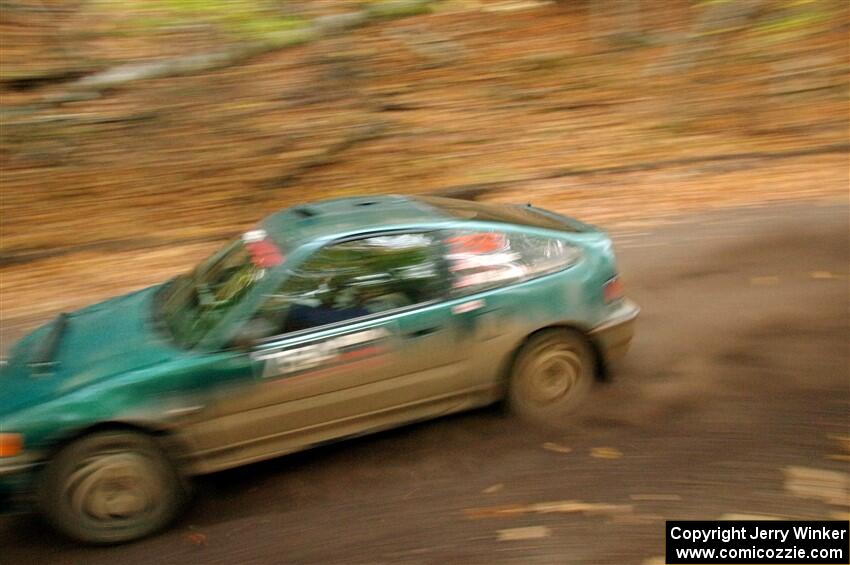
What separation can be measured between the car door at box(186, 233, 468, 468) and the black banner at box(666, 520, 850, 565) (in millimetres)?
1528

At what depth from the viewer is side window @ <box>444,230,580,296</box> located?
4941 millimetres

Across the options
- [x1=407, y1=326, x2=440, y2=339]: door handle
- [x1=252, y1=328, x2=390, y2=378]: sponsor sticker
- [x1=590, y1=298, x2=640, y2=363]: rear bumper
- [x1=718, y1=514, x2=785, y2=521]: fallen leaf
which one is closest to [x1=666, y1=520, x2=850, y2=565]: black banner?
[x1=718, y1=514, x2=785, y2=521]: fallen leaf

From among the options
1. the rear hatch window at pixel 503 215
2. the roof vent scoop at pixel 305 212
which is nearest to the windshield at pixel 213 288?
the roof vent scoop at pixel 305 212

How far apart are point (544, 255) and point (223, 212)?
558cm

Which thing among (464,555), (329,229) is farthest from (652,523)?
(329,229)

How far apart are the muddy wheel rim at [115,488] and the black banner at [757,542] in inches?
99.0

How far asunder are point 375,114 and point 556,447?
25.2 ft

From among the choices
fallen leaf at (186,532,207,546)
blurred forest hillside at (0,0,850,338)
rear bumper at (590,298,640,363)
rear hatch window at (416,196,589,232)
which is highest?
blurred forest hillside at (0,0,850,338)

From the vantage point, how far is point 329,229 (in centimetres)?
485

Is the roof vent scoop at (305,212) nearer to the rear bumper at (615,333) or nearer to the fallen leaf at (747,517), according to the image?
the rear bumper at (615,333)

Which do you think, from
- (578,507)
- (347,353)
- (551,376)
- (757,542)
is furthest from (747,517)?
(347,353)

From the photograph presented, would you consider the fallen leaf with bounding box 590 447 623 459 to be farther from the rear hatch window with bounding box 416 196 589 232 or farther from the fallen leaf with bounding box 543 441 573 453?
the rear hatch window with bounding box 416 196 589 232

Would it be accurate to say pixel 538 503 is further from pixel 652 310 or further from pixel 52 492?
pixel 652 310

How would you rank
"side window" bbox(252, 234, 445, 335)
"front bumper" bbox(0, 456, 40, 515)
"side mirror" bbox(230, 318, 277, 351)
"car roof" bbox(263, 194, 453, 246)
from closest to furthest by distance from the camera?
"front bumper" bbox(0, 456, 40, 515) < "side mirror" bbox(230, 318, 277, 351) < "side window" bbox(252, 234, 445, 335) < "car roof" bbox(263, 194, 453, 246)
